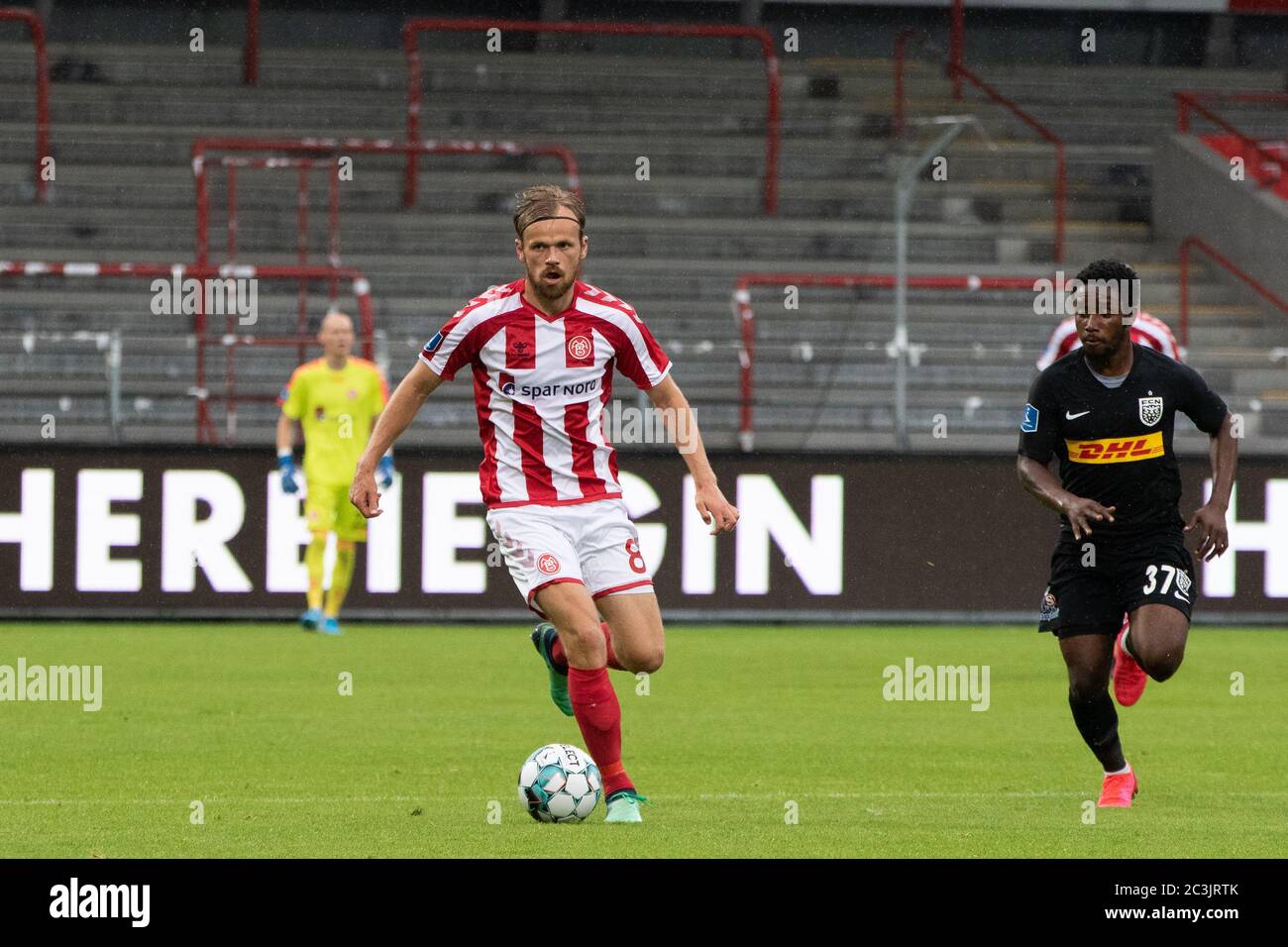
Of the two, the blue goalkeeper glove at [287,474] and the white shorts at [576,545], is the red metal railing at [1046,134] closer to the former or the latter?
the blue goalkeeper glove at [287,474]

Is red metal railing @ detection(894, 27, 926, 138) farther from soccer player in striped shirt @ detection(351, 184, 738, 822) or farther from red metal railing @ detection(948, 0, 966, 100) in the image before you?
soccer player in striped shirt @ detection(351, 184, 738, 822)

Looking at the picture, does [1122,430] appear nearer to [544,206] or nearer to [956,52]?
[544,206]

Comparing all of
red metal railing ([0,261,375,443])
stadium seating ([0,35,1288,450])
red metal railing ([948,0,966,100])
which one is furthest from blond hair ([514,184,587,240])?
red metal railing ([948,0,966,100])

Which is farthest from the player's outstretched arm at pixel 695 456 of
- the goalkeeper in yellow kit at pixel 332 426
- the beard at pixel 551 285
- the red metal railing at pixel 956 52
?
the red metal railing at pixel 956 52

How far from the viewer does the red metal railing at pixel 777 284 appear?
19906mm

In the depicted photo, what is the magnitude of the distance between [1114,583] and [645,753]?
2497mm

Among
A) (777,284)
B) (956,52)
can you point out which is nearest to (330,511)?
(777,284)

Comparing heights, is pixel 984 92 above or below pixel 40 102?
above

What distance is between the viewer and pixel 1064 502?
8.63 metres

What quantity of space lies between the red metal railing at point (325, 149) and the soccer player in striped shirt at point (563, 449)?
13.6 m

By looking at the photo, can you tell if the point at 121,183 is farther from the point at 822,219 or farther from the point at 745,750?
the point at 745,750
